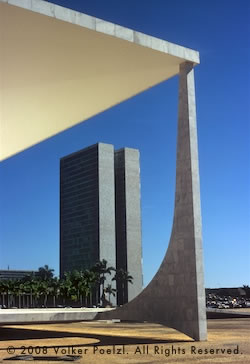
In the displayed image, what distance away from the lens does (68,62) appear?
1888 cm

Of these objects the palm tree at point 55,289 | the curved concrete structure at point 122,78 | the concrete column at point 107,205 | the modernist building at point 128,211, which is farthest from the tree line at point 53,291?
the curved concrete structure at point 122,78

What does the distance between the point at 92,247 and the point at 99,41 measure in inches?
4313

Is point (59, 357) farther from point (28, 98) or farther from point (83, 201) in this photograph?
point (83, 201)

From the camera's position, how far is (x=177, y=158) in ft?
63.5

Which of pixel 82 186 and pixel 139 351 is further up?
pixel 82 186

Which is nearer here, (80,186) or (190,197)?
(190,197)

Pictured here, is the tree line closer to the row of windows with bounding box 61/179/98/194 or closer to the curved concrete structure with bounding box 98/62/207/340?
the row of windows with bounding box 61/179/98/194

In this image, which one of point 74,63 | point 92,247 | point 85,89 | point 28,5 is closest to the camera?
point 28,5

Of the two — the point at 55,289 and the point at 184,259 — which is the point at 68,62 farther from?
the point at 55,289

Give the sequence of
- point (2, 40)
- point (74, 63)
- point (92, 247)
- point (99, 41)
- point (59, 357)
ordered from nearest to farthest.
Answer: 1. point (59, 357)
2. point (2, 40)
3. point (99, 41)
4. point (74, 63)
5. point (92, 247)

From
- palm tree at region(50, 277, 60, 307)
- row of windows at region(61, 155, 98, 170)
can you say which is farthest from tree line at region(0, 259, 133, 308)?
row of windows at region(61, 155, 98, 170)

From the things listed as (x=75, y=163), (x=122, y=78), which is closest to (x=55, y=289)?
(x=75, y=163)

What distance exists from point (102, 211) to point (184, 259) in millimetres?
105107

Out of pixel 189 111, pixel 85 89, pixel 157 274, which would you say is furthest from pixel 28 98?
pixel 157 274
